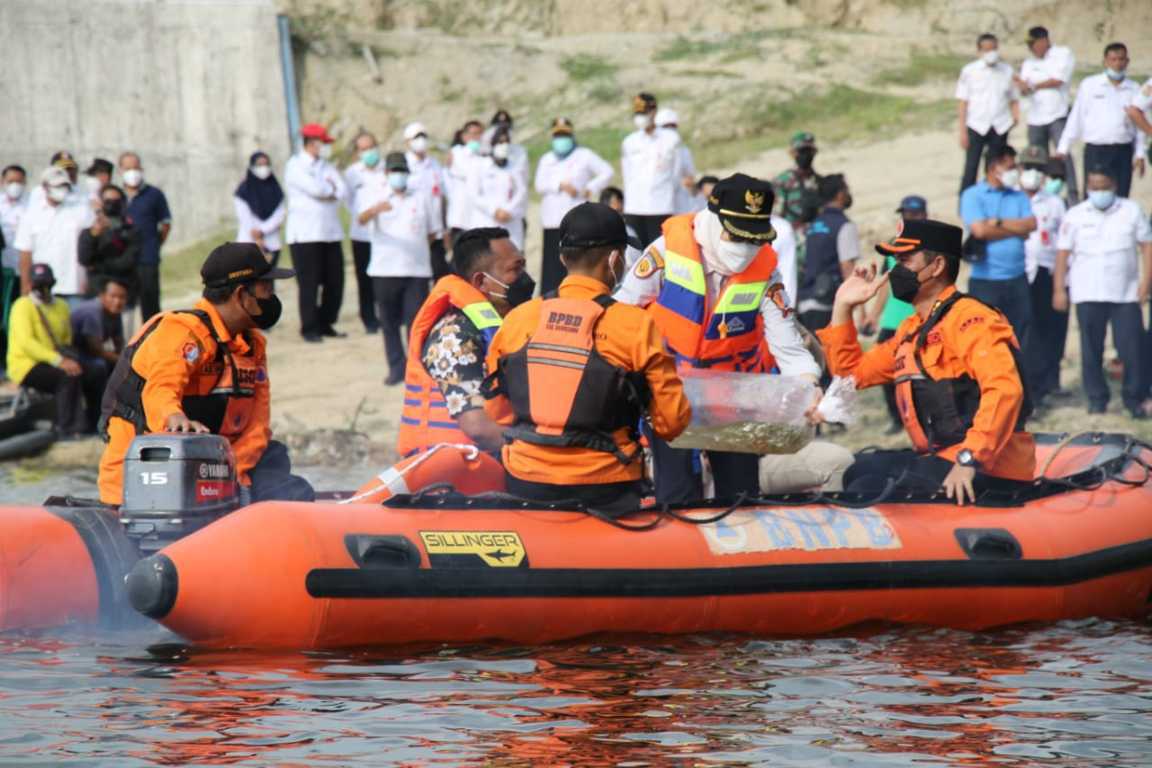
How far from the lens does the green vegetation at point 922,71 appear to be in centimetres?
2295

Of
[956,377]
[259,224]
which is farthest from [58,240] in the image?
[956,377]

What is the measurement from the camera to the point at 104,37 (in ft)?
73.3

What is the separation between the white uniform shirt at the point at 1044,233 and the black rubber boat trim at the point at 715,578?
5.16m

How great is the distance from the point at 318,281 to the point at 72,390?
3.08 metres

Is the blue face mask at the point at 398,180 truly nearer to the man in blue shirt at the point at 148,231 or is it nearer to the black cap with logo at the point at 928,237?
the man in blue shirt at the point at 148,231

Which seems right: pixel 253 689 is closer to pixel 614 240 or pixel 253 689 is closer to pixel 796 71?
pixel 614 240

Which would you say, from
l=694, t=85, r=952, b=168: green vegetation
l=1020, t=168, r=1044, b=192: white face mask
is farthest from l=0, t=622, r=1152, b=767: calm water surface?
l=694, t=85, r=952, b=168: green vegetation

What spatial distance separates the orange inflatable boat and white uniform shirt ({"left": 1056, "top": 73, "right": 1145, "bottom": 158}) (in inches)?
244

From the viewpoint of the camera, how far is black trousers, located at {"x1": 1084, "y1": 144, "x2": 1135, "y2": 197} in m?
14.2

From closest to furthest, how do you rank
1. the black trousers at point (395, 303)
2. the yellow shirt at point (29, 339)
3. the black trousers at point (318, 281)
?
1. the yellow shirt at point (29, 339)
2. the black trousers at point (395, 303)
3. the black trousers at point (318, 281)

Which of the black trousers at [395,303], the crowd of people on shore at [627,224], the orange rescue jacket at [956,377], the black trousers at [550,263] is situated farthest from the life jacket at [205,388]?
the black trousers at [550,263]

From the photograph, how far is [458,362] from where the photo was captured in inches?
296

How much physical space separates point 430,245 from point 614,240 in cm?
880

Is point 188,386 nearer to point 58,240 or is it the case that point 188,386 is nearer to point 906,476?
point 906,476
